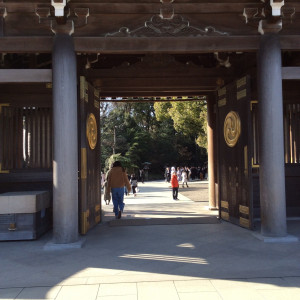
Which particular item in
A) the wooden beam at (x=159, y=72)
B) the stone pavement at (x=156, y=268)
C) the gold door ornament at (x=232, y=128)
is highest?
the wooden beam at (x=159, y=72)

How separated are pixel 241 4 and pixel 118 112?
99.3 feet

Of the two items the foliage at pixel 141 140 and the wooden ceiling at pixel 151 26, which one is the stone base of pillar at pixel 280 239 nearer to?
the wooden ceiling at pixel 151 26

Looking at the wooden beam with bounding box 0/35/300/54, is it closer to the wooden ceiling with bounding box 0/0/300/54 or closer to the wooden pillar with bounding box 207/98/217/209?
the wooden ceiling with bounding box 0/0/300/54

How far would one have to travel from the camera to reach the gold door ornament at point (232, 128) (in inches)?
282

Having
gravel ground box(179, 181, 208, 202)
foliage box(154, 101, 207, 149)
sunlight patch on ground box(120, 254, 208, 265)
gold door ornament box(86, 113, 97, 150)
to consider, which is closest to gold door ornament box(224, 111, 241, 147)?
gold door ornament box(86, 113, 97, 150)

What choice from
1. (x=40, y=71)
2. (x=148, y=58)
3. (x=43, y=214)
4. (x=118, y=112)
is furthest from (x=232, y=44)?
(x=118, y=112)

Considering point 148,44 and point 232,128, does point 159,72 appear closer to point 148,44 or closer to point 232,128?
point 148,44

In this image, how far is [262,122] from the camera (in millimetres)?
6125

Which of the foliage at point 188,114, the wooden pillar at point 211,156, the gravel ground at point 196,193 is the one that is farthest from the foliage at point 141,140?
the wooden pillar at point 211,156

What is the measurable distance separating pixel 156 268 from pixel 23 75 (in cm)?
419

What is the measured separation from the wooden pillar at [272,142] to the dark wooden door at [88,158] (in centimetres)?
353

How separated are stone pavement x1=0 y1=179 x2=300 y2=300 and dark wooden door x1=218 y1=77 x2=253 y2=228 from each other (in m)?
0.80

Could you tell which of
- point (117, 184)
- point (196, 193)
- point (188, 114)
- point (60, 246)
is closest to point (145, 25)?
point (117, 184)

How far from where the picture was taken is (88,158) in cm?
700
